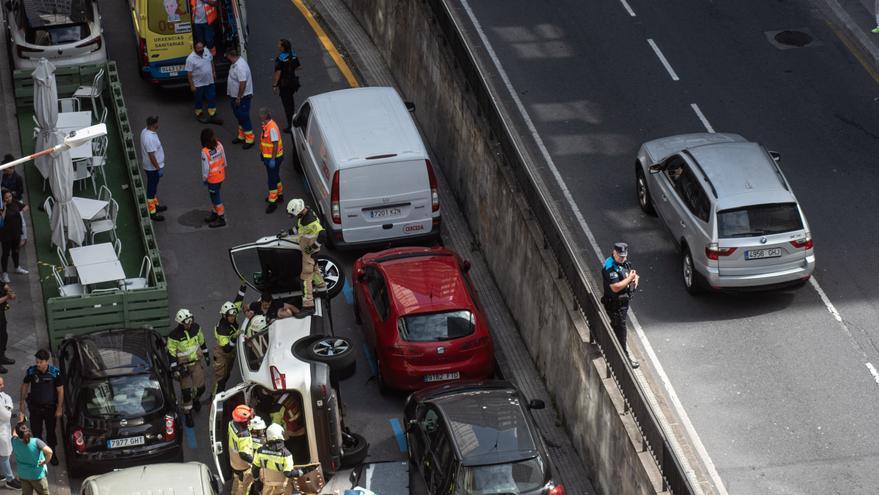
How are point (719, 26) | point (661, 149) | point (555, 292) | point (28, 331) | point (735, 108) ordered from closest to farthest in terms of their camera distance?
1. point (555, 292)
2. point (28, 331)
3. point (661, 149)
4. point (735, 108)
5. point (719, 26)

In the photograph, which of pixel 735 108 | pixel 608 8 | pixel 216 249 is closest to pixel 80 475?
pixel 216 249

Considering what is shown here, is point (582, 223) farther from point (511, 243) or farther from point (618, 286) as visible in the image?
point (618, 286)

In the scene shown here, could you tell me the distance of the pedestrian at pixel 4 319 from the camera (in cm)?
2266

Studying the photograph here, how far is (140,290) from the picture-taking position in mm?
23609

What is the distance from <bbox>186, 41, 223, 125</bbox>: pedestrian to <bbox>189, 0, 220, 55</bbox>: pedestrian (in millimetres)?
389

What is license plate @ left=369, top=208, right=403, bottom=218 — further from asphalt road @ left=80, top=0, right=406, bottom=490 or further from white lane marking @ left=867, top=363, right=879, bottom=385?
white lane marking @ left=867, top=363, right=879, bottom=385

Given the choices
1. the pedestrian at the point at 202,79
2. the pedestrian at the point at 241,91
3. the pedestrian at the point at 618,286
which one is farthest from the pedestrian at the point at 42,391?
the pedestrian at the point at 202,79

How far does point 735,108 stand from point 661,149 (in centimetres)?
363

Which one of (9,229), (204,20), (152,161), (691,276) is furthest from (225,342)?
(204,20)

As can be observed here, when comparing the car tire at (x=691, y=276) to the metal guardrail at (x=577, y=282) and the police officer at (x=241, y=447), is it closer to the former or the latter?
the metal guardrail at (x=577, y=282)

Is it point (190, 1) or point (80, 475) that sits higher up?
point (190, 1)

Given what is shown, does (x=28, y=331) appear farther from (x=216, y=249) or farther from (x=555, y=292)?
(x=555, y=292)

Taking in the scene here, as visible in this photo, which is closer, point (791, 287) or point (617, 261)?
point (617, 261)

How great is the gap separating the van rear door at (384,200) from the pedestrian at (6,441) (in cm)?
656
